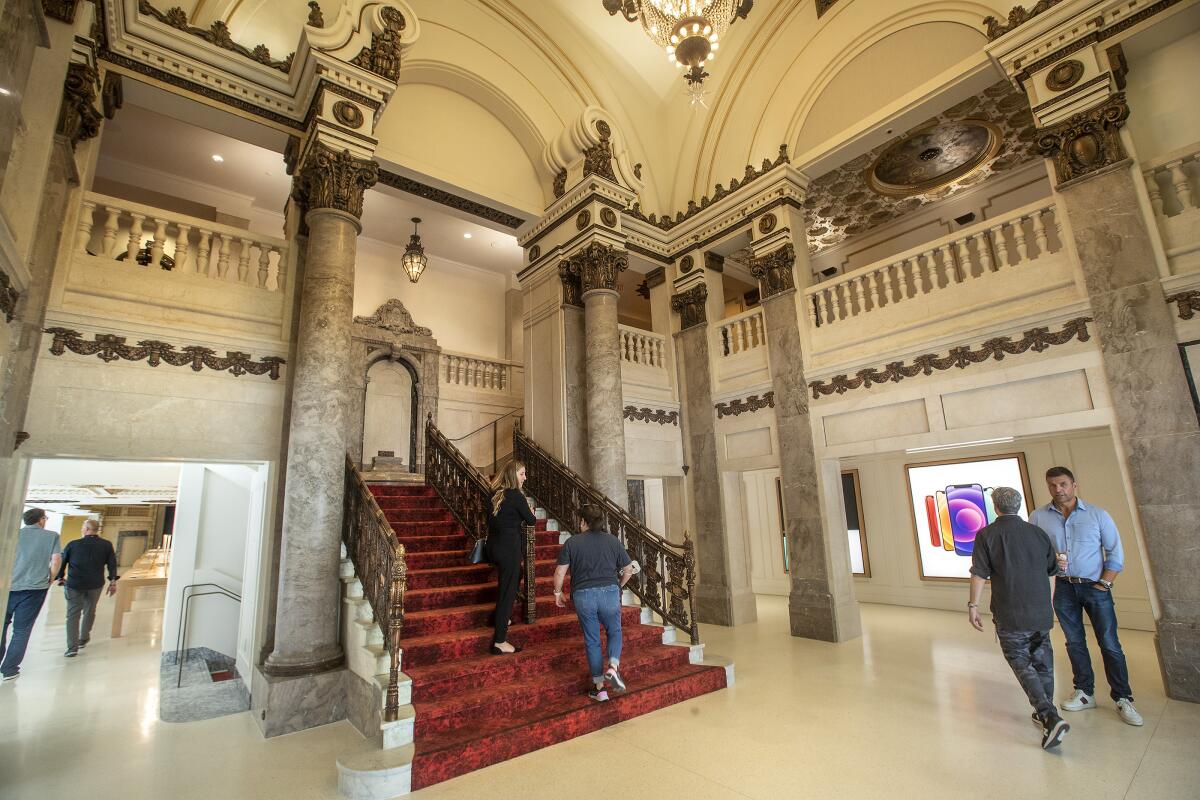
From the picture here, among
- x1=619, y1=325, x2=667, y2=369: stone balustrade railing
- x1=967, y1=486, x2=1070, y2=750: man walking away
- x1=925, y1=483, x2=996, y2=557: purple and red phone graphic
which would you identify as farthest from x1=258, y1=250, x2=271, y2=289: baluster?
x1=925, y1=483, x2=996, y2=557: purple and red phone graphic

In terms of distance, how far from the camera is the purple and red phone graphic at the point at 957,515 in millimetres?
8484

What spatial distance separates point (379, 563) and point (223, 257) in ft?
11.6

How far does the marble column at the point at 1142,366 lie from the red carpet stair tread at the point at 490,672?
3.79 metres

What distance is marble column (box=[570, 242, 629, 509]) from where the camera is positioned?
23.2 ft

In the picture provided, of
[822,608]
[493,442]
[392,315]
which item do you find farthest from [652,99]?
[822,608]

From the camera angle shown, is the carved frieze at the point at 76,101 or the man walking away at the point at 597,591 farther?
the carved frieze at the point at 76,101

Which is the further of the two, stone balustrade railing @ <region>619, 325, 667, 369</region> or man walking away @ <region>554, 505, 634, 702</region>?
stone balustrade railing @ <region>619, 325, 667, 369</region>

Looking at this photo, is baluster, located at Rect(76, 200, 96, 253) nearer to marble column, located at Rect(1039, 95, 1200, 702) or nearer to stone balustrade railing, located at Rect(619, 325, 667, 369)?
stone balustrade railing, located at Rect(619, 325, 667, 369)

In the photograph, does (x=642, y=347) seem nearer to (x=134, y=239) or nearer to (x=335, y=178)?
(x=335, y=178)

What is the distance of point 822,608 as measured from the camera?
22.3 feet

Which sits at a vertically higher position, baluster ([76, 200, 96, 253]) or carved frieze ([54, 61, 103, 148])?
carved frieze ([54, 61, 103, 148])

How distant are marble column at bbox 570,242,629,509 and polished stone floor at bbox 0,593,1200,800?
110 inches

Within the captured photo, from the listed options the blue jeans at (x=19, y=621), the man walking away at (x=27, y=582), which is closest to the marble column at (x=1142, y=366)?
the man walking away at (x=27, y=582)

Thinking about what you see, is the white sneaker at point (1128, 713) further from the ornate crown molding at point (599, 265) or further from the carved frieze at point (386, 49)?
the carved frieze at point (386, 49)
